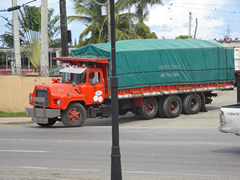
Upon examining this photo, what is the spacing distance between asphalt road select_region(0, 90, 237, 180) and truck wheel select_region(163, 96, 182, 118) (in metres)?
2.35

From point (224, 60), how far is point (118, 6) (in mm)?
12594

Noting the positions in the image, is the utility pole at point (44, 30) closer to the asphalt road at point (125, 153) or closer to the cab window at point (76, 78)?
the cab window at point (76, 78)

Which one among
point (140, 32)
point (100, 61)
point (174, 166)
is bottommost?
point (174, 166)

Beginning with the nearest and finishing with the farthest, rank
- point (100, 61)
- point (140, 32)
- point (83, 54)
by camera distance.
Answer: point (100, 61)
point (83, 54)
point (140, 32)

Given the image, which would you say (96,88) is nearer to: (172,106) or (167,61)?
(167,61)

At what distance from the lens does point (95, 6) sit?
2930 cm

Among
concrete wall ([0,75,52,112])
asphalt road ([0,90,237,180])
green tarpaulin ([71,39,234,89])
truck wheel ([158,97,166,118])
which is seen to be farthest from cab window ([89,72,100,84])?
concrete wall ([0,75,52,112])

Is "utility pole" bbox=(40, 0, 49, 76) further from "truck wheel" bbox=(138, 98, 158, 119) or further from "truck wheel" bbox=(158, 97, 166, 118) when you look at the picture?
"truck wheel" bbox=(158, 97, 166, 118)

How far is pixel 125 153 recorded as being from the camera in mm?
9992

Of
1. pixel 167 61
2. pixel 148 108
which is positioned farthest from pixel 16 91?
pixel 167 61

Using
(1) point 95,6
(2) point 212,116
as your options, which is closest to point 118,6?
(1) point 95,6

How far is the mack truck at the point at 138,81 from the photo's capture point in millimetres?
15117

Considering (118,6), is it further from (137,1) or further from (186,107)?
(186,107)

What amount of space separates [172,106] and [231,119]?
9860 mm
